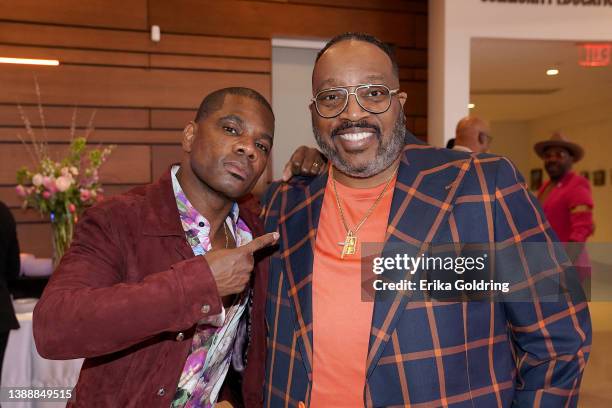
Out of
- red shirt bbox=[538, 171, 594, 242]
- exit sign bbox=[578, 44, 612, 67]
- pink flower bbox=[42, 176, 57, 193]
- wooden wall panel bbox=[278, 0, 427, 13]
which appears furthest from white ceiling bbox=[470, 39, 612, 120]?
pink flower bbox=[42, 176, 57, 193]

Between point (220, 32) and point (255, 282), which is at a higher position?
point (220, 32)

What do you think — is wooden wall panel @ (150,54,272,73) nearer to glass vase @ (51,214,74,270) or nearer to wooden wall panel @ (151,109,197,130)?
wooden wall panel @ (151,109,197,130)

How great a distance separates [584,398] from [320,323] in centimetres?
294

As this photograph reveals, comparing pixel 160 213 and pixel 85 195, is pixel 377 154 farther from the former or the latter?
pixel 85 195

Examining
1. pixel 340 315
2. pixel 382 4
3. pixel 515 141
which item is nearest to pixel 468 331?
pixel 340 315

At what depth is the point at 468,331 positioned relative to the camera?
1281mm

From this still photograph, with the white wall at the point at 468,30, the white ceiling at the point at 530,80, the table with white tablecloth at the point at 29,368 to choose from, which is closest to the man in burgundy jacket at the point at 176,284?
the table with white tablecloth at the point at 29,368

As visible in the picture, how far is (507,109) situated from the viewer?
38.0ft

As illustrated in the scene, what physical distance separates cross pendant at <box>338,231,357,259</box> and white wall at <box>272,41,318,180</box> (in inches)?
150

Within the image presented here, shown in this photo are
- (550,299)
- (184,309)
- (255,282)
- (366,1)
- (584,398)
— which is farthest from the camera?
(366,1)

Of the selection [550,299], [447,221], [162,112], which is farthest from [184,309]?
[162,112]

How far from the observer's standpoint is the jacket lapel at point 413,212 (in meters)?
1.28

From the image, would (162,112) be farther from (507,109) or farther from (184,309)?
(507,109)

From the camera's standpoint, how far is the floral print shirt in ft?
4.55
